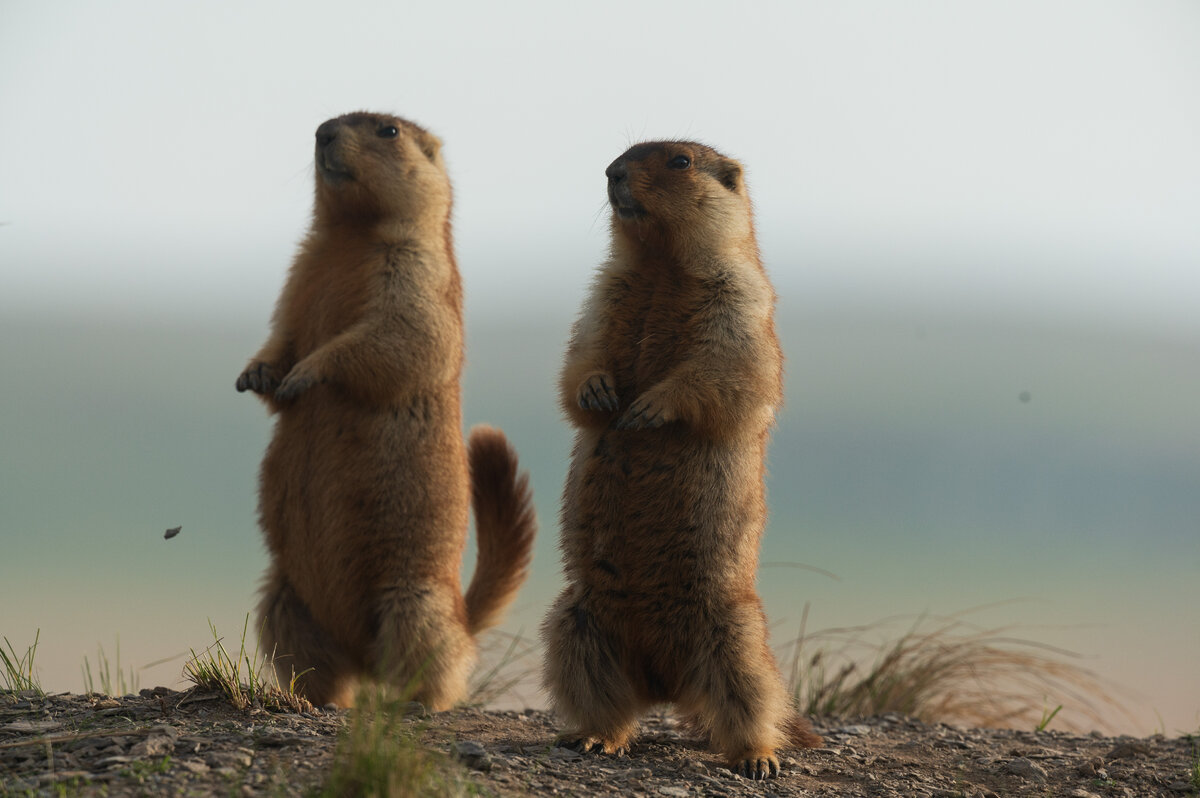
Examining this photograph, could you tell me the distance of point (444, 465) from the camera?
727cm

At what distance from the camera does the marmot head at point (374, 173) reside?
725 cm

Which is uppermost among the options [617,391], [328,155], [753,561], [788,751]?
[328,155]

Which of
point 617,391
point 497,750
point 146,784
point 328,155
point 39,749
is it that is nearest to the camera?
point 146,784

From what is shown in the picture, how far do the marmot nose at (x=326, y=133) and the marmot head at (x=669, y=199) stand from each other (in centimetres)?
196

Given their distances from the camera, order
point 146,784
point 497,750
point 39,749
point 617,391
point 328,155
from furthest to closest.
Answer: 1. point 328,155
2. point 617,391
3. point 497,750
4. point 39,749
5. point 146,784

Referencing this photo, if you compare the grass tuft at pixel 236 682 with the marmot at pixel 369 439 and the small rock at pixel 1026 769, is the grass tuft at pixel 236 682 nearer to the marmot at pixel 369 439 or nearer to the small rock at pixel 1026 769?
the marmot at pixel 369 439

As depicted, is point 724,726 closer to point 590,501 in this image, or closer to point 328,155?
point 590,501

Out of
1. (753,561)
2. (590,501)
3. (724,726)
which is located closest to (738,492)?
(753,561)

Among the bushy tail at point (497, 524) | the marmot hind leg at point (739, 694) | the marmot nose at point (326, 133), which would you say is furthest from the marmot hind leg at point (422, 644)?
the marmot nose at point (326, 133)

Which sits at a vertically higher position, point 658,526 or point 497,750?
point 658,526

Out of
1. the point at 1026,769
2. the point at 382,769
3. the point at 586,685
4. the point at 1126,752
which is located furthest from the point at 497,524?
the point at 1126,752

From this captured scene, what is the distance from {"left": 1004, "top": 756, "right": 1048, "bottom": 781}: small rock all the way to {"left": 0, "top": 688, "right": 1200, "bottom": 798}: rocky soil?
12 mm

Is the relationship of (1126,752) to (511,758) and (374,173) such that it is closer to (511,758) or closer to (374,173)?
(511,758)

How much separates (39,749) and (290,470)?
2.35 m
